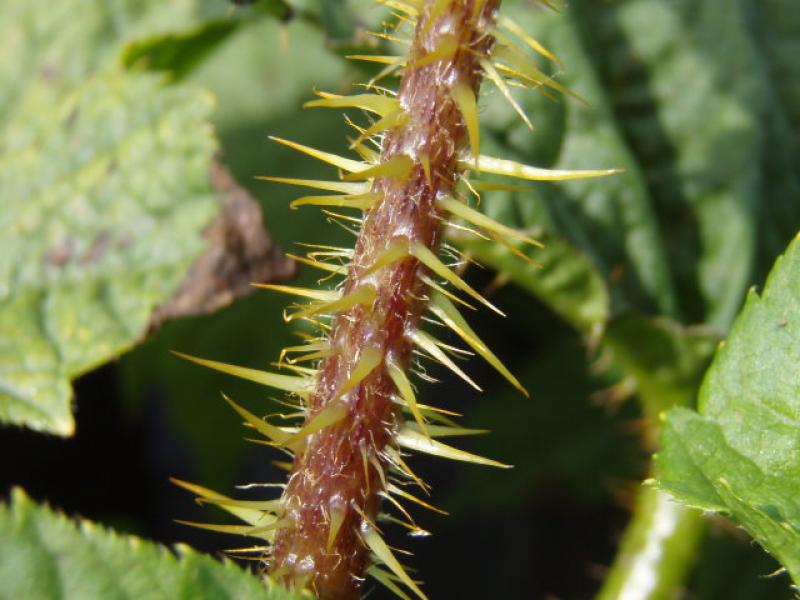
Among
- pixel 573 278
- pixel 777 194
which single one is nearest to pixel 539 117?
pixel 573 278

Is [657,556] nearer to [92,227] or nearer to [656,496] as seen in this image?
[656,496]

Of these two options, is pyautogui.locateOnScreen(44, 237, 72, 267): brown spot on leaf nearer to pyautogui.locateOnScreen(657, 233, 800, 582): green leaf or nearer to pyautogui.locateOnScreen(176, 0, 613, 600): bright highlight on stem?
pyautogui.locateOnScreen(176, 0, 613, 600): bright highlight on stem

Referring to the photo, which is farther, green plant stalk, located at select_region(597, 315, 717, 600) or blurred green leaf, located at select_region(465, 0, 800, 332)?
blurred green leaf, located at select_region(465, 0, 800, 332)

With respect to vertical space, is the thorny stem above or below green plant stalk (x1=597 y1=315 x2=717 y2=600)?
above

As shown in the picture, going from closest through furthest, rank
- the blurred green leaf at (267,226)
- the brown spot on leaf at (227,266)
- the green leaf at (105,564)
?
the green leaf at (105,564)
the brown spot on leaf at (227,266)
the blurred green leaf at (267,226)

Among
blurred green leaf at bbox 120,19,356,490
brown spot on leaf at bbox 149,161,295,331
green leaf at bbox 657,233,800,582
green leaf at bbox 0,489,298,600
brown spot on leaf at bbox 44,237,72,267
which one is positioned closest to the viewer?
green leaf at bbox 0,489,298,600

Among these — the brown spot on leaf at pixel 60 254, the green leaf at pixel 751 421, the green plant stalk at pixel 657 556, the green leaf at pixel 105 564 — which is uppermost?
the green leaf at pixel 751 421

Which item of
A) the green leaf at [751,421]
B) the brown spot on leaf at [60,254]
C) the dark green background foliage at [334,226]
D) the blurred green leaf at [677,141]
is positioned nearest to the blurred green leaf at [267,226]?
the dark green background foliage at [334,226]

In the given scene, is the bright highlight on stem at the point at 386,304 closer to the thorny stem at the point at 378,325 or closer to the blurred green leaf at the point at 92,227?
the thorny stem at the point at 378,325

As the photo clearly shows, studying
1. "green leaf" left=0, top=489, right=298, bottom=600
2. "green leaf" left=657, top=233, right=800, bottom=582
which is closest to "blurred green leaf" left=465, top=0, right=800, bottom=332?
"green leaf" left=657, top=233, right=800, bottom=582
